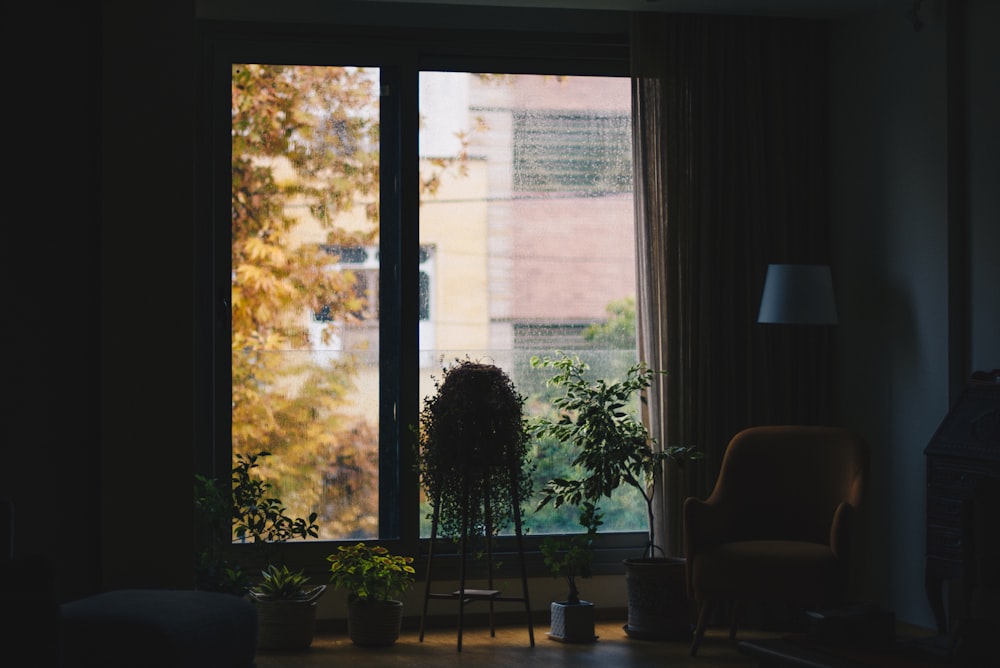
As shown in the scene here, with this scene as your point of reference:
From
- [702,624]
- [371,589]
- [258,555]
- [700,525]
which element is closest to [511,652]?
[371,589]

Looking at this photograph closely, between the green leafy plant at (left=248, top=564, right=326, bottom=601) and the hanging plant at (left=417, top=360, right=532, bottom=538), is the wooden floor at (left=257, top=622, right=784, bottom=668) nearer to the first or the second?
the green leafy plant at (left=248, top=564, right=326, bottom=601)

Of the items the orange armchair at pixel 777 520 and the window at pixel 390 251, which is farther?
the window at pixel 390 251

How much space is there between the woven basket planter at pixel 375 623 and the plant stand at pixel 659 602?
1046mm

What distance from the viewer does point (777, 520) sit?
5402mm

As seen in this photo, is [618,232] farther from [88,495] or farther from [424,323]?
[88,495]

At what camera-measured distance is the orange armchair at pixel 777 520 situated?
15.9 feet

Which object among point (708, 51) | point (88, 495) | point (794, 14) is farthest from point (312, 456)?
point (794, 14)

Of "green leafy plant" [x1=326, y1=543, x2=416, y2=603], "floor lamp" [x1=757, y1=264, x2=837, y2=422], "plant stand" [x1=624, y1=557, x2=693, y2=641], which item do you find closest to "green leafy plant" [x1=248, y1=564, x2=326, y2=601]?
"green leafy plant" [x1=326, y1=543, x2=416, y2=603]

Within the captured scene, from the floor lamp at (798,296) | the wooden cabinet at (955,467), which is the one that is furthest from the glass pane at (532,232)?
the wooden cabinet at (955,467)

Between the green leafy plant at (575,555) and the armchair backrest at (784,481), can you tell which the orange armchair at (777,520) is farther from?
the green leafy plant at (575,555)

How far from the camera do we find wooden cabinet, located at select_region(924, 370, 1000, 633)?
15.5ft

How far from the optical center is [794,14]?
592 centimetres

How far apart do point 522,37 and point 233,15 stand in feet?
4.46

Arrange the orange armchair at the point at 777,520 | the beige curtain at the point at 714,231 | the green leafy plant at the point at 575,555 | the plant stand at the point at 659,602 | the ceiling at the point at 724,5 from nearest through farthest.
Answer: the orange armchair at the point at 777,520 < the plant stand at the point at 659,602 < the green leafy plant at the point at 575,555 < the ceiling at the point at 724,5 < the beige curtain at the point at 714,231
